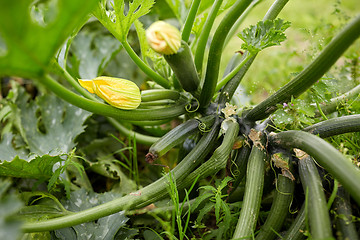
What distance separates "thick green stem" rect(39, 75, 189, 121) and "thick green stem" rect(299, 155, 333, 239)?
47 cm

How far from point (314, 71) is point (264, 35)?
20 centimetres

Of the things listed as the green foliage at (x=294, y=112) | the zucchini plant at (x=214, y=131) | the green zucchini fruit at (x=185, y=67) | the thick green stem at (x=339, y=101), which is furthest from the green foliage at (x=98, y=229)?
the thick green stem at (x=339, y=101)

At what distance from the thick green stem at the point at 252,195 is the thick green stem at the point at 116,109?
1.04ft

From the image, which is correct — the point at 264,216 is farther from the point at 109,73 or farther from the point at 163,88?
the point at 109,73

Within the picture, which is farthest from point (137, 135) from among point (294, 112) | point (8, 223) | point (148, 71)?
point (8, 223)

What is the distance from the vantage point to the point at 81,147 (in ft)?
5.62

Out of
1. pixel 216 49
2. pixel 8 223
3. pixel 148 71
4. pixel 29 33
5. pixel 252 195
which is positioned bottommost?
pixel 8 223

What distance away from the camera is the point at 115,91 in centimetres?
108

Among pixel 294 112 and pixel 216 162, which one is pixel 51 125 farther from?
pixel 294 112

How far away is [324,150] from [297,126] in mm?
343

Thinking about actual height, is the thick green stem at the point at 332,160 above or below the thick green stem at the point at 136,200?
above

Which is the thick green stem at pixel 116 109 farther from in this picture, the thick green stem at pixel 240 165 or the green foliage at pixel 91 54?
the green foliage at pixel 91 54

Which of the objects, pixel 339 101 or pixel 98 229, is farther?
pixel 339 101

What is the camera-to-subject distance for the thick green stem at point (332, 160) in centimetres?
79
